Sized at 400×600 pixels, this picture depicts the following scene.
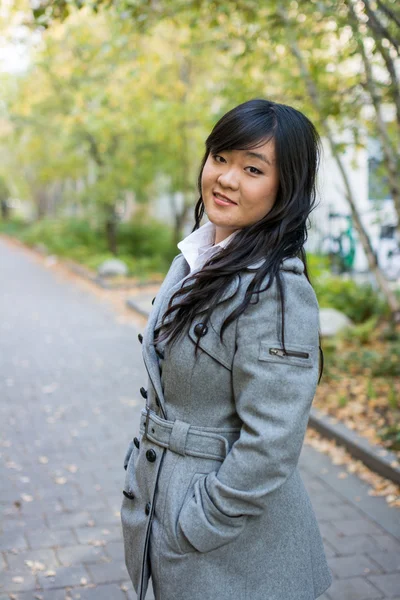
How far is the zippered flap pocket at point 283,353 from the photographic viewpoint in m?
1.75

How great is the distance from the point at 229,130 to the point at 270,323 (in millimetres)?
525

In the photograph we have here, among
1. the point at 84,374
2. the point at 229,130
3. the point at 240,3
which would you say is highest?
the point at 240,3

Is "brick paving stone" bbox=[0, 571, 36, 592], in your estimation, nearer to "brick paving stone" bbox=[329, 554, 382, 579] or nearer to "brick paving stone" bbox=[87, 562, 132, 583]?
"brick paving stone" bbox=[87, 562, 132, 583]

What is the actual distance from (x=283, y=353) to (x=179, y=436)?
1.26ft

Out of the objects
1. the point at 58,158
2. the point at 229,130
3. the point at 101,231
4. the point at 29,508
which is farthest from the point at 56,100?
the point at 229,130

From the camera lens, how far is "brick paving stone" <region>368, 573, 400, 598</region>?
365cm

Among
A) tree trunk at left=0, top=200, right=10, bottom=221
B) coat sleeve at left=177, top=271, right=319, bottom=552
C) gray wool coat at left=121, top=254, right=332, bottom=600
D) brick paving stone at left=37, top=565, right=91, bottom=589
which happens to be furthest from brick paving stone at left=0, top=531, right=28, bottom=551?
tree trunk at left=0, top=200, right=10, bottom=221

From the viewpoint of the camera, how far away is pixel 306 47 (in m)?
7.73

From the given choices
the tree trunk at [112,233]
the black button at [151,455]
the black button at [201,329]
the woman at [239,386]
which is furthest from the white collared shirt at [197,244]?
the tree trunk at [112,233]

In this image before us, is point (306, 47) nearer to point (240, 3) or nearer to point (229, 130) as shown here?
point (240, 3)

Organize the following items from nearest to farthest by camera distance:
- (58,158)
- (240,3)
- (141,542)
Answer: (141,542), (240,3), (58,158)

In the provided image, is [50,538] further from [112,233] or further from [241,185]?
[112,233]

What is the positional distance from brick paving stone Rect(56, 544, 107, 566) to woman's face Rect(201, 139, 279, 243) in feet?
8.66

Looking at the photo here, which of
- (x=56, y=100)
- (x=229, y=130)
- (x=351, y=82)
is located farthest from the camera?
(x=56, y=100)
